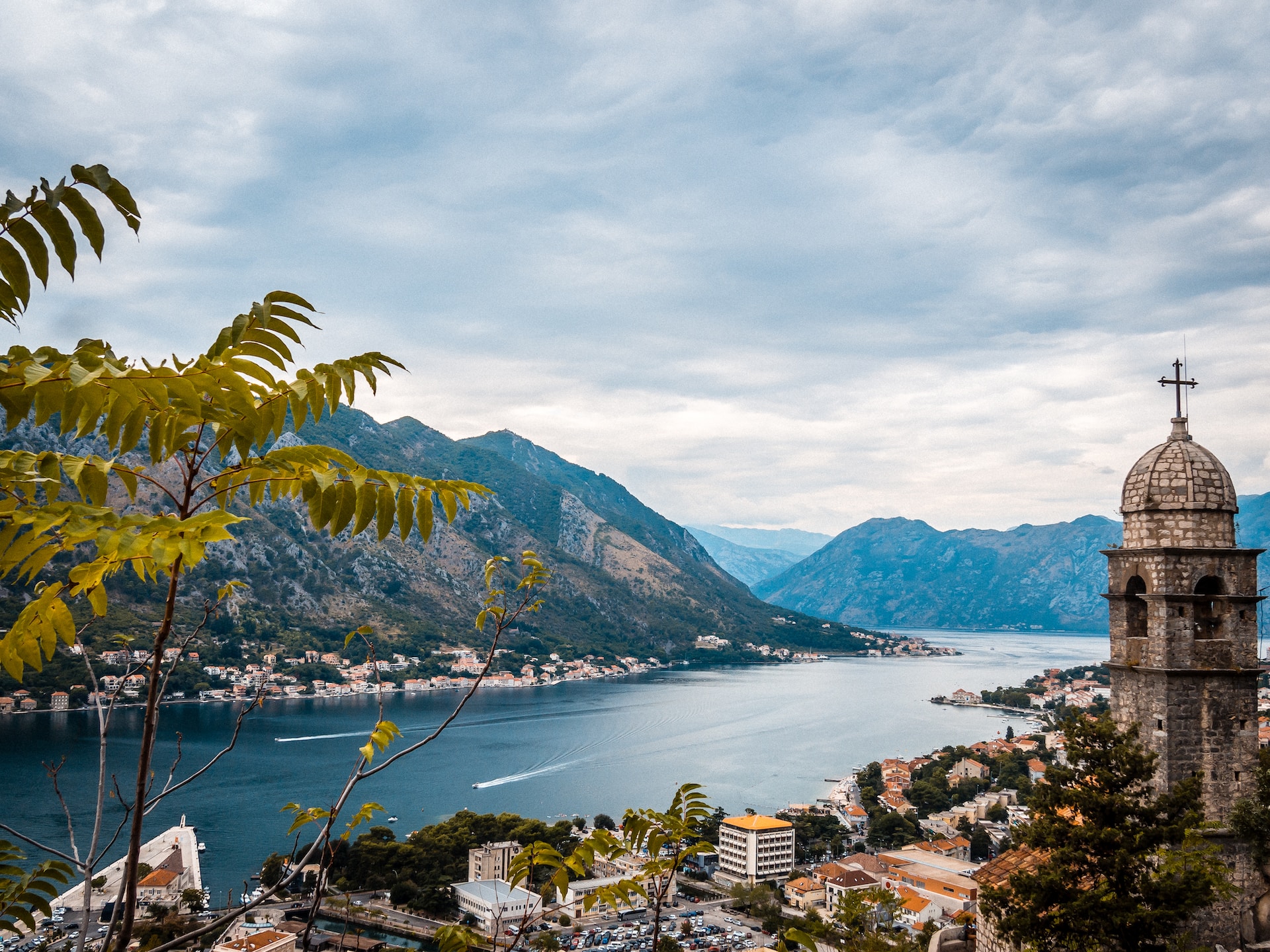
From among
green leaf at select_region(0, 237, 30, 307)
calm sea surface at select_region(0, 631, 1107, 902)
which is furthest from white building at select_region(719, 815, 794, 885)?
green leaf at select_region(0, 237, 30, 307)

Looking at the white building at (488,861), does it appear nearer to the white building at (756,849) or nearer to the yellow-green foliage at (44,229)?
the white building at (756,849)

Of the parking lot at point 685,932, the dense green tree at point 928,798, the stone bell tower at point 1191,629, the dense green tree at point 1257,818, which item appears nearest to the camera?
the dense green tree at point 1257,818

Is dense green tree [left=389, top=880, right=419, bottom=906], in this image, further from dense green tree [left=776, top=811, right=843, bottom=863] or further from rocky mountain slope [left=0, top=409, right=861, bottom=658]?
rocky mountain slope [left=0, top=409, right=861, bottom=658]

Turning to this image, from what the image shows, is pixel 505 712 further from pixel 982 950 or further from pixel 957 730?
pixel 982 950

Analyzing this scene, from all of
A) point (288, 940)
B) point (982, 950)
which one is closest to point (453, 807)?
point (288, 940)

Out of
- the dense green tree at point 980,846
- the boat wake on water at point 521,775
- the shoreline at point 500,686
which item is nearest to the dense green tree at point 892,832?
the dense green tree at point 980,846

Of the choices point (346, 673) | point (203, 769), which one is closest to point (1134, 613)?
point (203, 769)

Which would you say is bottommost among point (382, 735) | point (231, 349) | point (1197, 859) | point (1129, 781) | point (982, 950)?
point (982, 950)

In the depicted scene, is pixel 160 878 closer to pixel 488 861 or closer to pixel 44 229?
pixel 488 861
